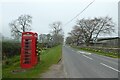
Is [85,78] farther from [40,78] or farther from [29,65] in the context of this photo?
[29,65]

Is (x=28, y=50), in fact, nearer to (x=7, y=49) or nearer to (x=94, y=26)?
(x=7, y=49)

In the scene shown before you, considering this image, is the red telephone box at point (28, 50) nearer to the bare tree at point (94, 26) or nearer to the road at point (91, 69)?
the road at point (91, 69)

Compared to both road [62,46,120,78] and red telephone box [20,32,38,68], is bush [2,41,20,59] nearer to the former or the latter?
red telephone box [20,32,38,68]

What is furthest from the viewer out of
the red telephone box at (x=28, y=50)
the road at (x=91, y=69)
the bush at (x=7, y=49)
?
the bush at (x=7, y=49)

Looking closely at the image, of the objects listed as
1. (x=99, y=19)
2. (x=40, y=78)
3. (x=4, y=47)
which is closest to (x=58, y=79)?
(x=40, y=78)

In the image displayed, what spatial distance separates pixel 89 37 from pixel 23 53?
7739cm

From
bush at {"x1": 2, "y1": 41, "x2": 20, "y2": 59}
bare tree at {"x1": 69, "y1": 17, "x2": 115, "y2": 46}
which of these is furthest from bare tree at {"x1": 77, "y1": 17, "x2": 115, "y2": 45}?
bush at {"x1": 2, "y1": 41, "x2": 20, "y2": 59}

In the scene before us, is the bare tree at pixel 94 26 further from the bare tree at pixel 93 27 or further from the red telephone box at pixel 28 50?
the red telephone box at pixel 28 50

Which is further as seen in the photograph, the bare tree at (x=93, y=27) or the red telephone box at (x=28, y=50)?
the bare tree at (x=93, y=27)

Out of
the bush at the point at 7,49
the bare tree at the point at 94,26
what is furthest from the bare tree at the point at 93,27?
the bush at the point at 7,49

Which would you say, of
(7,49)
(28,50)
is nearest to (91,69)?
(28,50)

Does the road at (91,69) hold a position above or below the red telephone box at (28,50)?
below

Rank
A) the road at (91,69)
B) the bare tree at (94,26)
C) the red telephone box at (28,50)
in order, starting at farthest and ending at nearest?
the bare tree at (94,26), the red telephone box at (28,50), the road at (91,69)

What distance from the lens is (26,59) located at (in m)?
17.0
